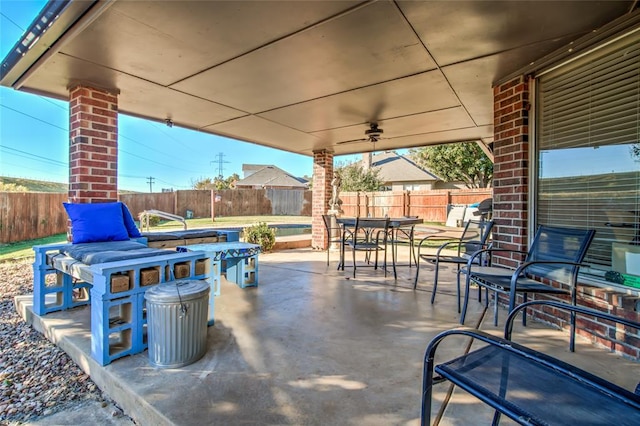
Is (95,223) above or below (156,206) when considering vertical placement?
below

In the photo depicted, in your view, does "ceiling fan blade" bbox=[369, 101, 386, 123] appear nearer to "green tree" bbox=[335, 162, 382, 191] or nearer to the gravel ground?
the gravel ground

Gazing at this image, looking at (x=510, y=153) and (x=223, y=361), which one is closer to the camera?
(x=223, y=361)

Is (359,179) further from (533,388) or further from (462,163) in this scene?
(533,388)

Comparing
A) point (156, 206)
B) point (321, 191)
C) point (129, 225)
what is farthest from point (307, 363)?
point (156, 206)

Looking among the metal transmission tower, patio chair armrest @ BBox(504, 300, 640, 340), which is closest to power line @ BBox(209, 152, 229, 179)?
the metal transmission tower

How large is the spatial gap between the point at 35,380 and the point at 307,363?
1734 millimetres

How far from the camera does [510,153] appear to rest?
3.11 m

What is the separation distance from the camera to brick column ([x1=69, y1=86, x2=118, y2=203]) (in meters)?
3.26

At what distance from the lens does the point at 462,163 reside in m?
15.3

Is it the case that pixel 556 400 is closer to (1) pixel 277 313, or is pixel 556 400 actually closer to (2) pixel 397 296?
(1) pixel 277 313

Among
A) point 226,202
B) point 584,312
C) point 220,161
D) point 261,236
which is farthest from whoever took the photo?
point 220,161

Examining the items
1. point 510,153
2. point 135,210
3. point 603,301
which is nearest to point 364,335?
point 603,301

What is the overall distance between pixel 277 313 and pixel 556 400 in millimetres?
2294

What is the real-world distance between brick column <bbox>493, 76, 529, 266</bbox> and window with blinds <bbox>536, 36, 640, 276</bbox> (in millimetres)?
122
